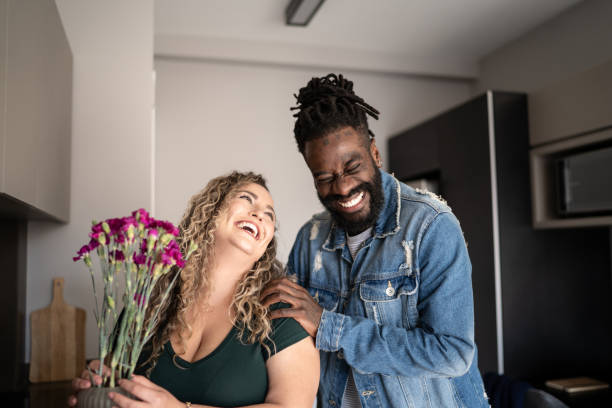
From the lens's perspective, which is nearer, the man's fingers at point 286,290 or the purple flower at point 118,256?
the purple flower at point 118,256

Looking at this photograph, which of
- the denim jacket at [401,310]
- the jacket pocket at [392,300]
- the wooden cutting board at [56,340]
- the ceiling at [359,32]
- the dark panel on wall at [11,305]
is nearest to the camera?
the denim jacket at [401,310]

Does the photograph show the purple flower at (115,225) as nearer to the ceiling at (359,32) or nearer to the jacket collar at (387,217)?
the jacket collar at (387,217)

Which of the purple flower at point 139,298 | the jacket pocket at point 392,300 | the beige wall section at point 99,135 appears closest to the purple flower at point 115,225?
the purple flower at point 139,298

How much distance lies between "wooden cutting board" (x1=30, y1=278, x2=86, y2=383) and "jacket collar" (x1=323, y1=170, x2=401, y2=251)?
1354 millimetres

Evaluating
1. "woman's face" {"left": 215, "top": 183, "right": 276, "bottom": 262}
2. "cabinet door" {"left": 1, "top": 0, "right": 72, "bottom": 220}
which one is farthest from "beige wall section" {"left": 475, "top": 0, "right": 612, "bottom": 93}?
"cabinet door" {"left": 1, "top": 0, "right": 72, "bottom": 220}

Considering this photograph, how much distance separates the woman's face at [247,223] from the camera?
1411 mm

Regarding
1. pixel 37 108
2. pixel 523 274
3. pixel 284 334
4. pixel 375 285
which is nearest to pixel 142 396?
pixel 284 334

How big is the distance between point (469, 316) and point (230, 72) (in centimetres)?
311

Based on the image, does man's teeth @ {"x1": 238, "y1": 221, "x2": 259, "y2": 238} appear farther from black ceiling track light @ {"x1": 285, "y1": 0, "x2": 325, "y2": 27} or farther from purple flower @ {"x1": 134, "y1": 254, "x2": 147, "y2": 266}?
black ceiling track light @ {"x1": 285, "y1": 0, "x2": 325, "y2": 27}

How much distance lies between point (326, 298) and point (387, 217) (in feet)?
1.12

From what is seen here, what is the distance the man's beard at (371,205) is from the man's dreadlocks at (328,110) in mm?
165

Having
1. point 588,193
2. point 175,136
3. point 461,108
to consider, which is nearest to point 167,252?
point 588,193

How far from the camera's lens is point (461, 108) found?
322 centimetres

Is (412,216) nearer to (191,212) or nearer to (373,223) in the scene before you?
(373,223)
